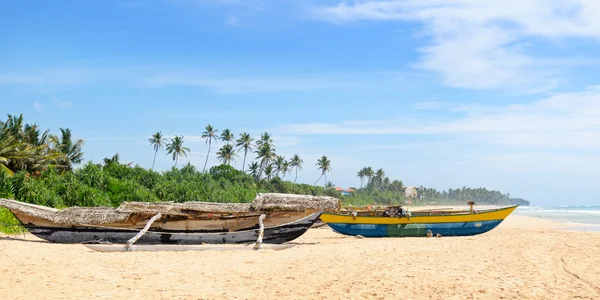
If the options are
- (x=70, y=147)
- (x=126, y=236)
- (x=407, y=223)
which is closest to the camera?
(x=126, y=236)

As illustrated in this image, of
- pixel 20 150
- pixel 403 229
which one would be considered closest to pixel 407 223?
pixel 403 229

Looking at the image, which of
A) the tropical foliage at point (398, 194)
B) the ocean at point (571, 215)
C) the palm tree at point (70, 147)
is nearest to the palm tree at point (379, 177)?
the tropical foliage at point (398, 194)

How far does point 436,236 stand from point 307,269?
33.7ft

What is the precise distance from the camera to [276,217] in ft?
49.0

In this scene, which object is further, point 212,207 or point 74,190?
point 74,190

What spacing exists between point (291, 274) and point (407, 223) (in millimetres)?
10202

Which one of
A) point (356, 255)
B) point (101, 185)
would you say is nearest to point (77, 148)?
point (101, 185)

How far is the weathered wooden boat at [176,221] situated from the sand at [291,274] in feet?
4.51

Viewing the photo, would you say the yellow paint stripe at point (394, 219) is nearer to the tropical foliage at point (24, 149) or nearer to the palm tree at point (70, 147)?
the tropical foliage at point (24, 149)

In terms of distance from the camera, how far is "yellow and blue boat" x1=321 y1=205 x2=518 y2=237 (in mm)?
18672

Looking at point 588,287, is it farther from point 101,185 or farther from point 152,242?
point 101,185

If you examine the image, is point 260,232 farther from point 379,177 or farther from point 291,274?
point 379,177

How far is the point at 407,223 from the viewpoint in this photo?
1866cm

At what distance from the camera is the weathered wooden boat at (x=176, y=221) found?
14133mm
